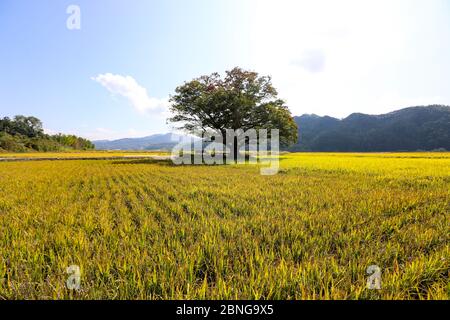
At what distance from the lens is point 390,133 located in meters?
136

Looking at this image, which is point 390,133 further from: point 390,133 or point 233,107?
point 233,107

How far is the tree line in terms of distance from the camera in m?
73.5

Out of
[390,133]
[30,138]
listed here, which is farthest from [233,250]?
[390,133]

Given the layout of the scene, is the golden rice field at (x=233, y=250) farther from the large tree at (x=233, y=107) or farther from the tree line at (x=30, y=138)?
the tree line at (x=30, y=138)

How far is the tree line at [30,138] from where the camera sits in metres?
73.5

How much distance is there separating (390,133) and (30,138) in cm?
19013

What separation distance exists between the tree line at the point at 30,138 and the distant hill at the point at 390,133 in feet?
449

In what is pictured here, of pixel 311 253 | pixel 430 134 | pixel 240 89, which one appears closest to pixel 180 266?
pixel 311 253

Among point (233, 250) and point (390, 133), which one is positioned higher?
point (390, 133)

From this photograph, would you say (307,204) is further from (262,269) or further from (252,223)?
(262,269)

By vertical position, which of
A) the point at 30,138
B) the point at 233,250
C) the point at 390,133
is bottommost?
the point at 233,250

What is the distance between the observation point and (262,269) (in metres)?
2.57
